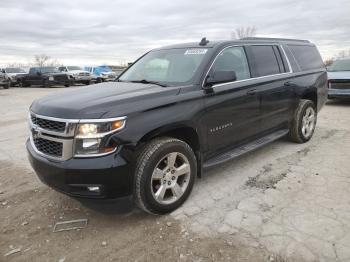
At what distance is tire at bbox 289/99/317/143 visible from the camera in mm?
5801

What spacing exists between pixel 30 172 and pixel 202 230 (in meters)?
3.05

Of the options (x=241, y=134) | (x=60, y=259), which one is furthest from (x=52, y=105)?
(x=241, y=134)

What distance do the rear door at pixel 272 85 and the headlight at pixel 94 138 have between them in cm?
254

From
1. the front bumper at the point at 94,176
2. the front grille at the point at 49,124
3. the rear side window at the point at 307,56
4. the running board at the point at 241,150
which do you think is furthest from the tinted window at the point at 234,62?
the front grille at the point at 49,124

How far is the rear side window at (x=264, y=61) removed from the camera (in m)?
4.83

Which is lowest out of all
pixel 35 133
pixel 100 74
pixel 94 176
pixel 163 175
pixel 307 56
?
pixel 163 175

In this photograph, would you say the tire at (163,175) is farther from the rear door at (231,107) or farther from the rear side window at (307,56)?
the rear side window at (307,56)

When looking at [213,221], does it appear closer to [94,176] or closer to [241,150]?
[94,176]

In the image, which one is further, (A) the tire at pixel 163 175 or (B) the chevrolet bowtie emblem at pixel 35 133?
(B) the chevrolet bowtie emblem at pixel 35 133

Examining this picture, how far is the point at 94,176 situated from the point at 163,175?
780 millimetres

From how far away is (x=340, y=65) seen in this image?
1198cm

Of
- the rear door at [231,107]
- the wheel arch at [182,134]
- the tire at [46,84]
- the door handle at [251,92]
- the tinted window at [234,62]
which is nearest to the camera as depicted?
the wheel arch at [182,134]

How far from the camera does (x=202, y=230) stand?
326 centimetres

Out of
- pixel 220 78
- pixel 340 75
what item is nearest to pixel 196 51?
pixel 220 78
